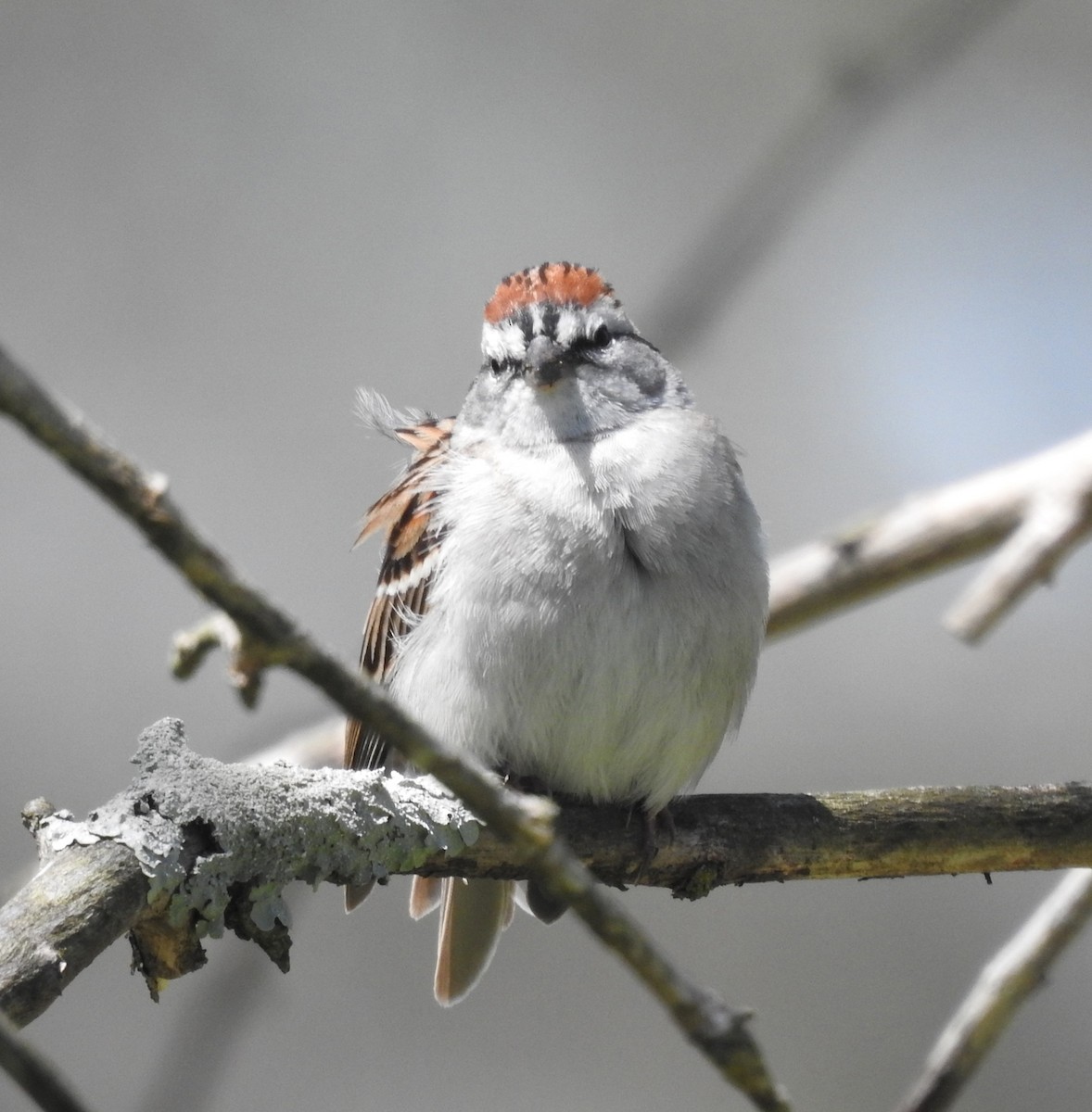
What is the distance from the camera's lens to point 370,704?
1118mm

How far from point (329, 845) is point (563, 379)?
4.90 ft

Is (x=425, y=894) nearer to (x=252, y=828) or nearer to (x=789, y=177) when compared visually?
(x=252, y=828)

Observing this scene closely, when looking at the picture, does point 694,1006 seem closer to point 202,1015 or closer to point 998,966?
point 998,966

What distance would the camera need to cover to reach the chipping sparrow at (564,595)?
2.84 m

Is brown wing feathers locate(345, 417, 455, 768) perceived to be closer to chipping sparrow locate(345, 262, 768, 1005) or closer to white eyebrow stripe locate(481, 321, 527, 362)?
chipping sparrow locate(345, 262, 768, 1005)

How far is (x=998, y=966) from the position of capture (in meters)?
3.06

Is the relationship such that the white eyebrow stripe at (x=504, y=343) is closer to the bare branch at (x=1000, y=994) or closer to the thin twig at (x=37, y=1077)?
the bare branch at (x=1000, y=994)

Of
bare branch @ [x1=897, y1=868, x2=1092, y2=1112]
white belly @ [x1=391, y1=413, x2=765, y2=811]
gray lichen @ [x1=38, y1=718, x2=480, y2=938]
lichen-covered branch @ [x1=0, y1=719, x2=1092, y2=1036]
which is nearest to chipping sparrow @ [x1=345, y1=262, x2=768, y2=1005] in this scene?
white belly @ [x1=391, y1=413, x2=765, y2=811]

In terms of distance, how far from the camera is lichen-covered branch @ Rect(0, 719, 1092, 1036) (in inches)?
74.3

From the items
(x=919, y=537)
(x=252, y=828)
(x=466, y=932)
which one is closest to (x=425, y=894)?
(x=466, y=932)

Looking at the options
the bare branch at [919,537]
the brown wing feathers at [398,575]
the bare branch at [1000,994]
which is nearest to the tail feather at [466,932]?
the brown wing feathers at [398,575]

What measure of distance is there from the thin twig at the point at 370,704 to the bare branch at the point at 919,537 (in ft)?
9.70

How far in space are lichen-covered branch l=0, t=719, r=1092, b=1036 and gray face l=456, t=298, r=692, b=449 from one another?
3.35ft

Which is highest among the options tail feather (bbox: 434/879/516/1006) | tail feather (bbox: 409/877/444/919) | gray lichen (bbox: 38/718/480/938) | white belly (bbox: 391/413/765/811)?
gray lichen (bbox: 38/718/480/938)
